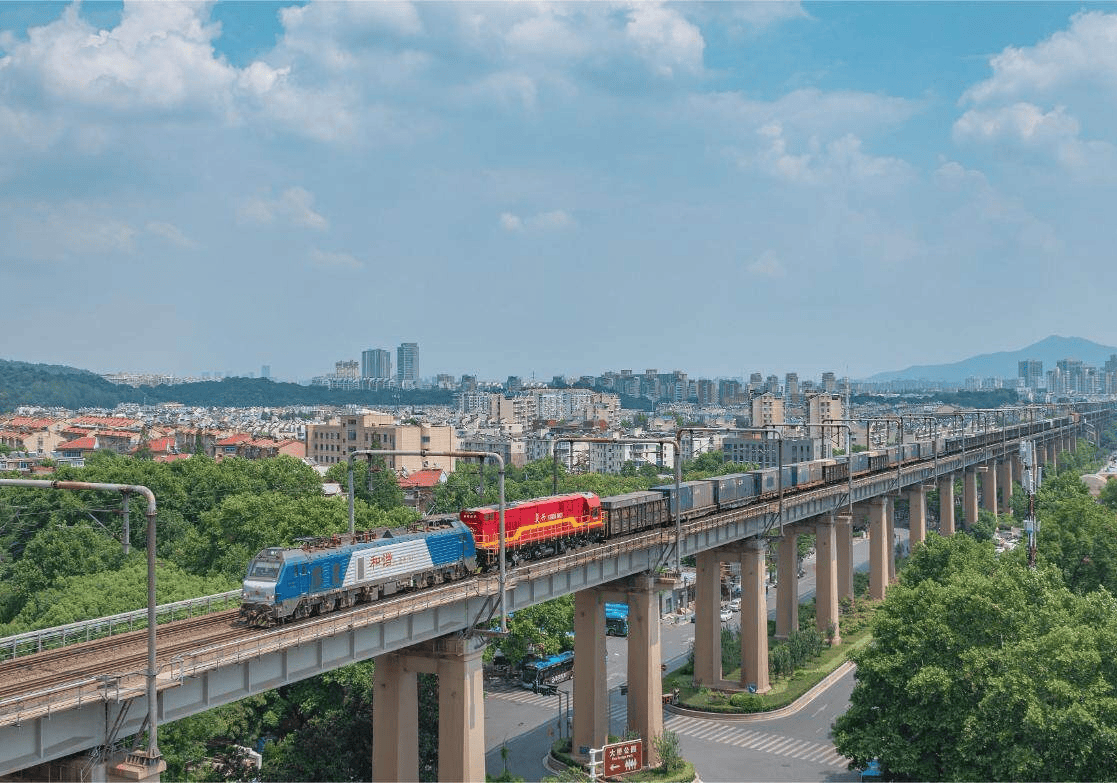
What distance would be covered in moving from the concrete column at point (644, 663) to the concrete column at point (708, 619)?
44.0 feet

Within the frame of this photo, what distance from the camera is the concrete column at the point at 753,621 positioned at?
7462cm

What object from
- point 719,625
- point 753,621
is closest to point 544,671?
point 719,625

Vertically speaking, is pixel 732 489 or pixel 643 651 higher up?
pixel 732 489

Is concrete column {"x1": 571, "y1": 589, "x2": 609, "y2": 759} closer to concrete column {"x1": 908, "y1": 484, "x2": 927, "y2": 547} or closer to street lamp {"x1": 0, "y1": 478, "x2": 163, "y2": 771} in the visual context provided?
street lamp {"x1": 0, "y1": 478, "x2": 163, "y2": 771}

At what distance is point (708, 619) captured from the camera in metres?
74.4

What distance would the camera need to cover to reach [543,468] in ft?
617

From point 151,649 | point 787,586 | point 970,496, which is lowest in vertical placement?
point 787,586

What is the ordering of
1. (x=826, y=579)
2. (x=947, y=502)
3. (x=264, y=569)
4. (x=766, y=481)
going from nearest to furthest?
→ (x=264, y=569)
(x=766, y=481)
(x=826, y=579)
(x=947, y=502)

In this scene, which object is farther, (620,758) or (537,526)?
(537,526)

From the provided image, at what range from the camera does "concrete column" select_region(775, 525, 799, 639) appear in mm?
87750

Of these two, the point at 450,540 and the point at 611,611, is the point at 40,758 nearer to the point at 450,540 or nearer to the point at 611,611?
the point at 450,540

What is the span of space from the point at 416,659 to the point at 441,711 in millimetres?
2820

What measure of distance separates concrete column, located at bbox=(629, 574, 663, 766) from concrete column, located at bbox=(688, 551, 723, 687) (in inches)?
528

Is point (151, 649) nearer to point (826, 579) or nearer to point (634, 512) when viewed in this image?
point (634, 512)
